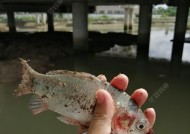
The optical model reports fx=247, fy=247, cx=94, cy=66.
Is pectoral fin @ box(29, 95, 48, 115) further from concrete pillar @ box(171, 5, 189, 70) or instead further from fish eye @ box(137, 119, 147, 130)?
concrete pillar @ box(171, 5, 189, 70)

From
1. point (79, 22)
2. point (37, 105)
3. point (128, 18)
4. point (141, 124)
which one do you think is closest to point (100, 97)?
point (141, 124)

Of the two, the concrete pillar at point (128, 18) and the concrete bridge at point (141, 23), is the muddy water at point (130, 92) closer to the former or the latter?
the concrete bridge at point (141, 23)

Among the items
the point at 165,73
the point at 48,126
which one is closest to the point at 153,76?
the point at 165,73

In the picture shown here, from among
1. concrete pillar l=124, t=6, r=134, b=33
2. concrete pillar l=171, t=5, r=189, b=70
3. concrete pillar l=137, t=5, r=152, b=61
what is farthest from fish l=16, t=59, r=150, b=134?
concrete pillar l=124, t=6, r=134, b=33

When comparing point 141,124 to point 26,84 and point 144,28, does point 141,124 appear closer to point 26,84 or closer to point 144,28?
point 26,84

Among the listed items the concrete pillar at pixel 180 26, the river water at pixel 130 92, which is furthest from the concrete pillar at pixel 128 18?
the river water at pixel 130 92

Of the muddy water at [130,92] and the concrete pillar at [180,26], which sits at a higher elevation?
the concrete pillar at [180,26]

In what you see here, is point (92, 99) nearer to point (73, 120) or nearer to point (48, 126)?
point (73, 120)
